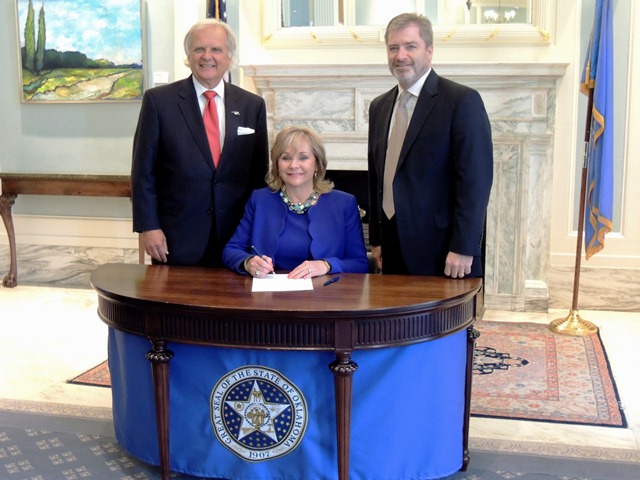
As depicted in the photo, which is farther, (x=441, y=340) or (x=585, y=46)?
(x=585, y=46)

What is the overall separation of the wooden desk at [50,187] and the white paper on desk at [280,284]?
10.0 ft

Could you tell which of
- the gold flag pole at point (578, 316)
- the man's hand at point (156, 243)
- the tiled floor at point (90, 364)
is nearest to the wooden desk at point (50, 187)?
the tiled floor at point (90, 364)

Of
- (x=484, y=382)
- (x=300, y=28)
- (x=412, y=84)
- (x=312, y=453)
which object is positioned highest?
(x=300, y=28)

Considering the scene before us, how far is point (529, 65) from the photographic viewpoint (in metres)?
5.18

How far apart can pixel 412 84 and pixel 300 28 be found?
2772 millimetres

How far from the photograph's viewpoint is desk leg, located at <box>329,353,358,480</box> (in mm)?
2422

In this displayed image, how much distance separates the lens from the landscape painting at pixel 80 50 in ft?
19.7

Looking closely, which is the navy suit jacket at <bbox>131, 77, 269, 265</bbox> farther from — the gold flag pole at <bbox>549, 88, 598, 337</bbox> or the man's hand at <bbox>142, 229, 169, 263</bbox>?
the gold flag pole at <bbox>549, 88, 598, 337</bbox>

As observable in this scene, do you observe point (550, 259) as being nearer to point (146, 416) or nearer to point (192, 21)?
point (192, 21)

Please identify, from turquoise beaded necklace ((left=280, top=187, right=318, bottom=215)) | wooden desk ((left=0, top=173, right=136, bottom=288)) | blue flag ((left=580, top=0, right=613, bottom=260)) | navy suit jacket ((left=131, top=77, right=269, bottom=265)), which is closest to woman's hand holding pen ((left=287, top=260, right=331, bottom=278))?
turquoise beaded necklace ((left=280, top=187, right=318, bottom=215))

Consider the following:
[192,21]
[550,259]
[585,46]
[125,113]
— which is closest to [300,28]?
[192,21]

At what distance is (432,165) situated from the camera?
3.01 meters

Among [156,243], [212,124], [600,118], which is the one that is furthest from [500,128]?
[156,243]

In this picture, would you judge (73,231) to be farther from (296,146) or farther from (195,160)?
(296,146)
